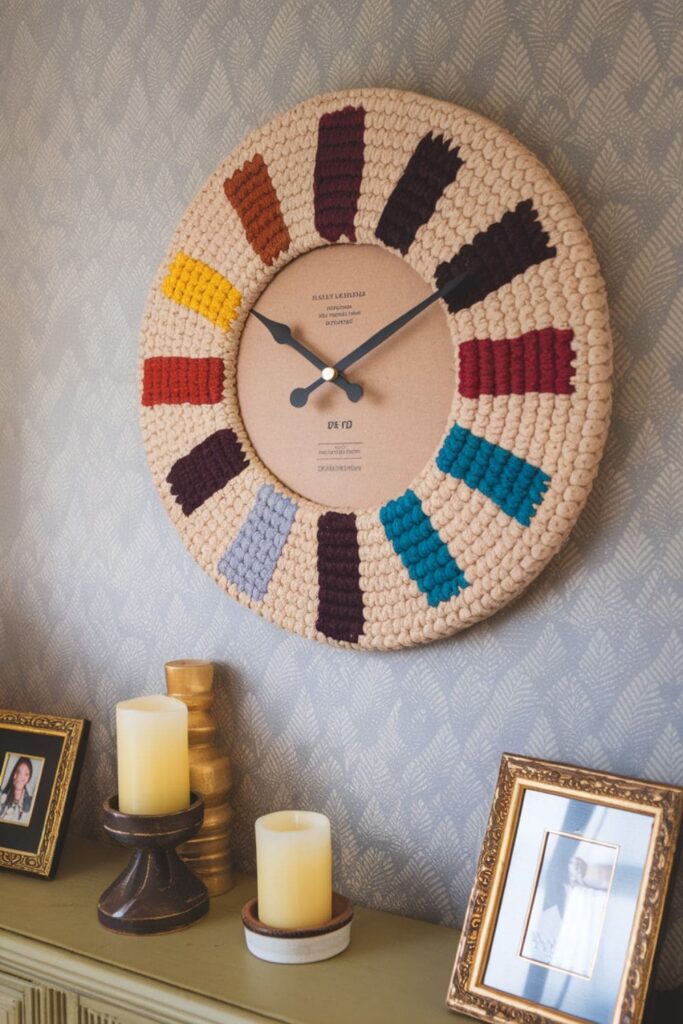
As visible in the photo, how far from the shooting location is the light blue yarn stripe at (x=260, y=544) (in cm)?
135

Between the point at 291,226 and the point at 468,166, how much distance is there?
0.26 m

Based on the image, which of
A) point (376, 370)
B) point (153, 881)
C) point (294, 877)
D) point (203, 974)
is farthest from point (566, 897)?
point (376, 370)

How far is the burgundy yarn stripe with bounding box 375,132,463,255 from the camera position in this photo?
1.20 metres

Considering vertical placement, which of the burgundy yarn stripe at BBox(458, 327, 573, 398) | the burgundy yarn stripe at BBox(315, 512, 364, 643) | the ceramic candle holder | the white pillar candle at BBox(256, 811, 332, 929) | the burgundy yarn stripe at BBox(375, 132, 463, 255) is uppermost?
the burgundy yarn stripe at BBox(375, 132, 463, 255)

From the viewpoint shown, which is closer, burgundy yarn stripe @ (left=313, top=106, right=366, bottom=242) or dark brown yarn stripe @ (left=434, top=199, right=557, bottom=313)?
dark brown yarn stripe @ (left=434, top=199, right=557, bottom=313)

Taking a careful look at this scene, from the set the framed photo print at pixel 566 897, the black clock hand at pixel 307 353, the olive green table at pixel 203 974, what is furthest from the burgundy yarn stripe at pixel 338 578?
the olive green table at pixel 203 974

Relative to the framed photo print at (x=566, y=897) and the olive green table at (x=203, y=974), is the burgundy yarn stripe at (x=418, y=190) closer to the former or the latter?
the framed photo print at (x=566, y=897)

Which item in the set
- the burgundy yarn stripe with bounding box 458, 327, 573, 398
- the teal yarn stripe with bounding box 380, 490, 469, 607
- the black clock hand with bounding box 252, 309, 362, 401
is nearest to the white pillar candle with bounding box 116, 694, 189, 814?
the teal yarn stripe with bounding box 380, 490, 469, 607

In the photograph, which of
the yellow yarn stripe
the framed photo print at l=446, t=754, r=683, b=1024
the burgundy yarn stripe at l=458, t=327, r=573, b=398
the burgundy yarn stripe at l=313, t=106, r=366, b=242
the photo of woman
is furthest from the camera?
the photo of woman

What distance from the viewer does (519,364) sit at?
1.14 meters

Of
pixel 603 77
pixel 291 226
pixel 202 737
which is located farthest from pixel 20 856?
pixel 603 77

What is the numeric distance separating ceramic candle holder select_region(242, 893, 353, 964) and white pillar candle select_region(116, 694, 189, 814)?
20cm

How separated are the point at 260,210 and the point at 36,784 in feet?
2.99

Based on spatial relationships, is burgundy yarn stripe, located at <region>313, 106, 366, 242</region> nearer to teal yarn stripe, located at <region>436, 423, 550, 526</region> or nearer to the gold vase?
teal yarn stripe, located at <region>436, 423, 550, 526</region>
